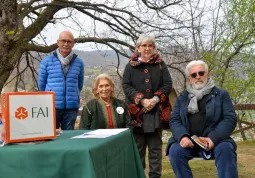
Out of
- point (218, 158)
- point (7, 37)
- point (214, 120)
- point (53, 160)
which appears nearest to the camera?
point (53, 160)

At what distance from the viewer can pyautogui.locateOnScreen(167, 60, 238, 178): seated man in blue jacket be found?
10.3 feet

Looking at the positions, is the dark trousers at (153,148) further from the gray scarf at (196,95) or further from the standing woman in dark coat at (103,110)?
the gray scarf at (196,95)

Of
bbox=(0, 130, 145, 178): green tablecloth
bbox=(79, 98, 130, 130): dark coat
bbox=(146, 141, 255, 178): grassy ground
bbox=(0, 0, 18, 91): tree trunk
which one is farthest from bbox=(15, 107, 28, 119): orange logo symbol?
bbox=(0, 0, 18, 91): tree trunk

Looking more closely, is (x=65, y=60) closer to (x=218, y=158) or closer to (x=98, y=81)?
(x=98, y=81)

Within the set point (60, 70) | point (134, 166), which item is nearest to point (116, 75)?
point (60, 70)

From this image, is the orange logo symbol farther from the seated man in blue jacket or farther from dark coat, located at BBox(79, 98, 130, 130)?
the seated man in blue jacket

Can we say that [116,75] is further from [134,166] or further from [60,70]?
[134,166]

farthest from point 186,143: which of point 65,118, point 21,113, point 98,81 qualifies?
point 21,113

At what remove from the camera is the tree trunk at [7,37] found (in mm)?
6453

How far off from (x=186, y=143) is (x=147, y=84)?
86 cm

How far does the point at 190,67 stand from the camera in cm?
351

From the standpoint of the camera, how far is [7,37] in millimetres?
6492

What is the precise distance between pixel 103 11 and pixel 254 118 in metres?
4.91

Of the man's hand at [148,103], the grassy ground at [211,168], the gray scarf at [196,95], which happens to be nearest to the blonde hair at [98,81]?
the man's hand at [148,103]
